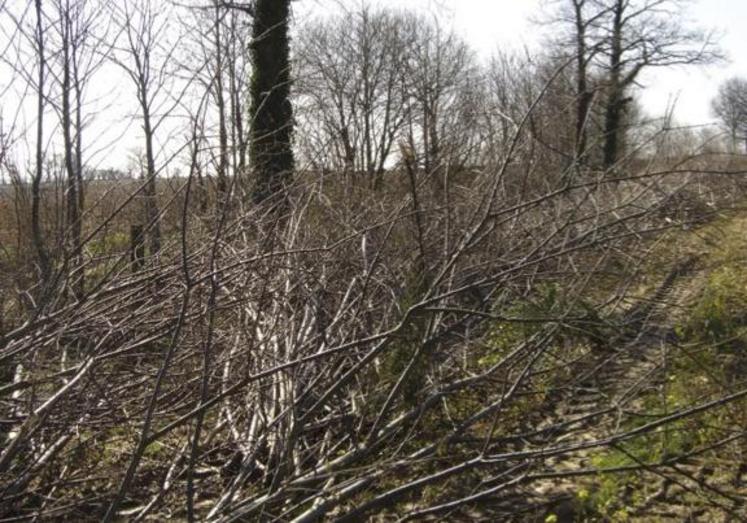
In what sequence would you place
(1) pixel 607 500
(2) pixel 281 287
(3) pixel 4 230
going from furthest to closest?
(3) pixel 4 230
(2) pixel 281 287
(1) pixel 607 500

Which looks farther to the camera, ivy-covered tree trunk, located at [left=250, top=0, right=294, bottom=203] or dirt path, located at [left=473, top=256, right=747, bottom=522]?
ivy-covered tree trunk, located at [left=250, top=0, right=294, bottom=203]

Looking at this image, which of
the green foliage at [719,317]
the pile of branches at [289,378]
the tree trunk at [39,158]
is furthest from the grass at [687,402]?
the tree trunk at [39,158]

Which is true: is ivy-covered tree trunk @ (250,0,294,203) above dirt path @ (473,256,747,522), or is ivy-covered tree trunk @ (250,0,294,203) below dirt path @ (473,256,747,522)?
above

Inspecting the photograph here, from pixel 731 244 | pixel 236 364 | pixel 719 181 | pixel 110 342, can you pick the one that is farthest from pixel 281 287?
pixel 731 244

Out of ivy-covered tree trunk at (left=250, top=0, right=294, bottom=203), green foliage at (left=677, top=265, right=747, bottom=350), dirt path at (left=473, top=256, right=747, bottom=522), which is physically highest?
ivy-covered tree trunk at (left=250, top=0, right=294, bottom=203)

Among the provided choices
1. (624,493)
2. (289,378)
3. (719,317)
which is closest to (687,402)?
(624,493)

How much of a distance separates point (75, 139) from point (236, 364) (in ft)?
5.10

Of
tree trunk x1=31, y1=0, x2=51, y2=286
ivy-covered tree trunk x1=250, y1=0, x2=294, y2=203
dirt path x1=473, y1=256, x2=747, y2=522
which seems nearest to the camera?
dirt path x1=473, y1=256, x2=747, y2=522

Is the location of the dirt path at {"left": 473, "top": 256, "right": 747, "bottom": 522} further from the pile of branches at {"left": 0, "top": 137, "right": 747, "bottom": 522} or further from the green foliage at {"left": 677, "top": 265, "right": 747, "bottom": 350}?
the green foliage at {"left": 677, "top": 265, "right": 747, "bottom": 350}

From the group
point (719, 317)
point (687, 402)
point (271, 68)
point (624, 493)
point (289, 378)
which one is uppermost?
point (271, 68)

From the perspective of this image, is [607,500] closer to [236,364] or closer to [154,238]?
[236,364]

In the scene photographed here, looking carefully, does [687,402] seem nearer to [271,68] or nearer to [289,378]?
[289,378]

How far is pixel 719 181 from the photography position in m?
5.45

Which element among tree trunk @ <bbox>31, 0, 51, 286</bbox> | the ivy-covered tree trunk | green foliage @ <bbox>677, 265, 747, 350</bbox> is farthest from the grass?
the ivy-covered tree trunk
